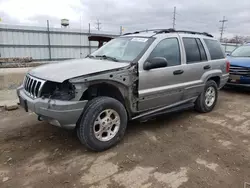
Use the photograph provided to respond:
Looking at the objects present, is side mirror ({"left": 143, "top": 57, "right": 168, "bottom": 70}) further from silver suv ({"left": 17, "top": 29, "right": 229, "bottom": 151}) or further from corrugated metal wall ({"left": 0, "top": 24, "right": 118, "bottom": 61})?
corrugated metal wall ({"left": 0, "top": 24, "right": 118, "bottom": 61})

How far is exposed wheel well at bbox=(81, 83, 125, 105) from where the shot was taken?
313 centimetres

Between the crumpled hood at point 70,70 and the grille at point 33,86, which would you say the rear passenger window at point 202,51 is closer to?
the crumpled hood at point 70,70

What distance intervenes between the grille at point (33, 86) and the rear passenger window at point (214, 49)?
3.85 meters

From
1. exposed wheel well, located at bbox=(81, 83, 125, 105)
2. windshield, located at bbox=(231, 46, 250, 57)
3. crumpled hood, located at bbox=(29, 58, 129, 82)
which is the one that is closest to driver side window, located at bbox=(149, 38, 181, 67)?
crumpled hood, located at bbox=(29, 58, 129, 82)

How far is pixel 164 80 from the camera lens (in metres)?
3.75

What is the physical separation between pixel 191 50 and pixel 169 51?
74cm

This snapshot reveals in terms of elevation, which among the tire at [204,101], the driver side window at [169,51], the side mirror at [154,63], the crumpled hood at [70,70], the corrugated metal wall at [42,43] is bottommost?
the tire at [204,101]

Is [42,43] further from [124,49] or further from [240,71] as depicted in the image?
[240,71]

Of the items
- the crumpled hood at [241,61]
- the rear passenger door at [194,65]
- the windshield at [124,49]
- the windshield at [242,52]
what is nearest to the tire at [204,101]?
the rear passenger door at [194,65]

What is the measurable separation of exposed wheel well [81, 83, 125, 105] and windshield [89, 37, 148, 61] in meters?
0.62

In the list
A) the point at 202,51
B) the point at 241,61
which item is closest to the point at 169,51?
the point at 202,51

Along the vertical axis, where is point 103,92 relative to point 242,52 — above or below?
below

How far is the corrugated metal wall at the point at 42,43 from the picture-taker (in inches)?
543

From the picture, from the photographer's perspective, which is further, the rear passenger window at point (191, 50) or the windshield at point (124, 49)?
the rear passenger window at point (191, 50)
